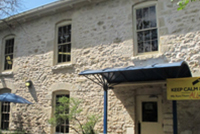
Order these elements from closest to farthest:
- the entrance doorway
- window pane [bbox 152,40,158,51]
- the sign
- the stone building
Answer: the sign < the stone building < the entrance doorway < window pane [bbox 152,40,158,51]

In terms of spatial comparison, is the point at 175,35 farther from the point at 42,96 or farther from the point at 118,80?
the point at 42,96

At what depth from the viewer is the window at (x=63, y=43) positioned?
9.85 meters

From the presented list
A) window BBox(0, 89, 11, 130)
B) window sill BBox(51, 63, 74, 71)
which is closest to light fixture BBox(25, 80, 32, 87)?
window sill BBox(51, 63, 74, 71)

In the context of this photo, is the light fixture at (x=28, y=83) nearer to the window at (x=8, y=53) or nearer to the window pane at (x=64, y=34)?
the window at (x=8, y=53)

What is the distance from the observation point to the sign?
5.83m

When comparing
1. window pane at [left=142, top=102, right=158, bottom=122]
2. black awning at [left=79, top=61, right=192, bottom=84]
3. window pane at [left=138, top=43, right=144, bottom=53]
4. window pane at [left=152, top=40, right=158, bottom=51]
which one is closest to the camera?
black awning at [left=79, top=61, right=192, bottom=84]

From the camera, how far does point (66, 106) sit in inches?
318

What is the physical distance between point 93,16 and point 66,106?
389cm

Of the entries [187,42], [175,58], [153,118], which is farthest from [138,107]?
[187,42]

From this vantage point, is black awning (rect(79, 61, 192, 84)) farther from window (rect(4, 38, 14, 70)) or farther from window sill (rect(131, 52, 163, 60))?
window (rect(4, 38, 14, 70))

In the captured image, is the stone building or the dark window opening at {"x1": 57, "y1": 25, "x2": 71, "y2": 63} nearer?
the stone building

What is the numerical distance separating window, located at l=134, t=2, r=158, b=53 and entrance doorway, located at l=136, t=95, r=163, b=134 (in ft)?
5.69

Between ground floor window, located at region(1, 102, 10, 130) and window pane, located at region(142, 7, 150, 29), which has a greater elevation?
window pane, located at region(142, 7, 150, 29)

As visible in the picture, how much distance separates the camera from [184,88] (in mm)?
5988
